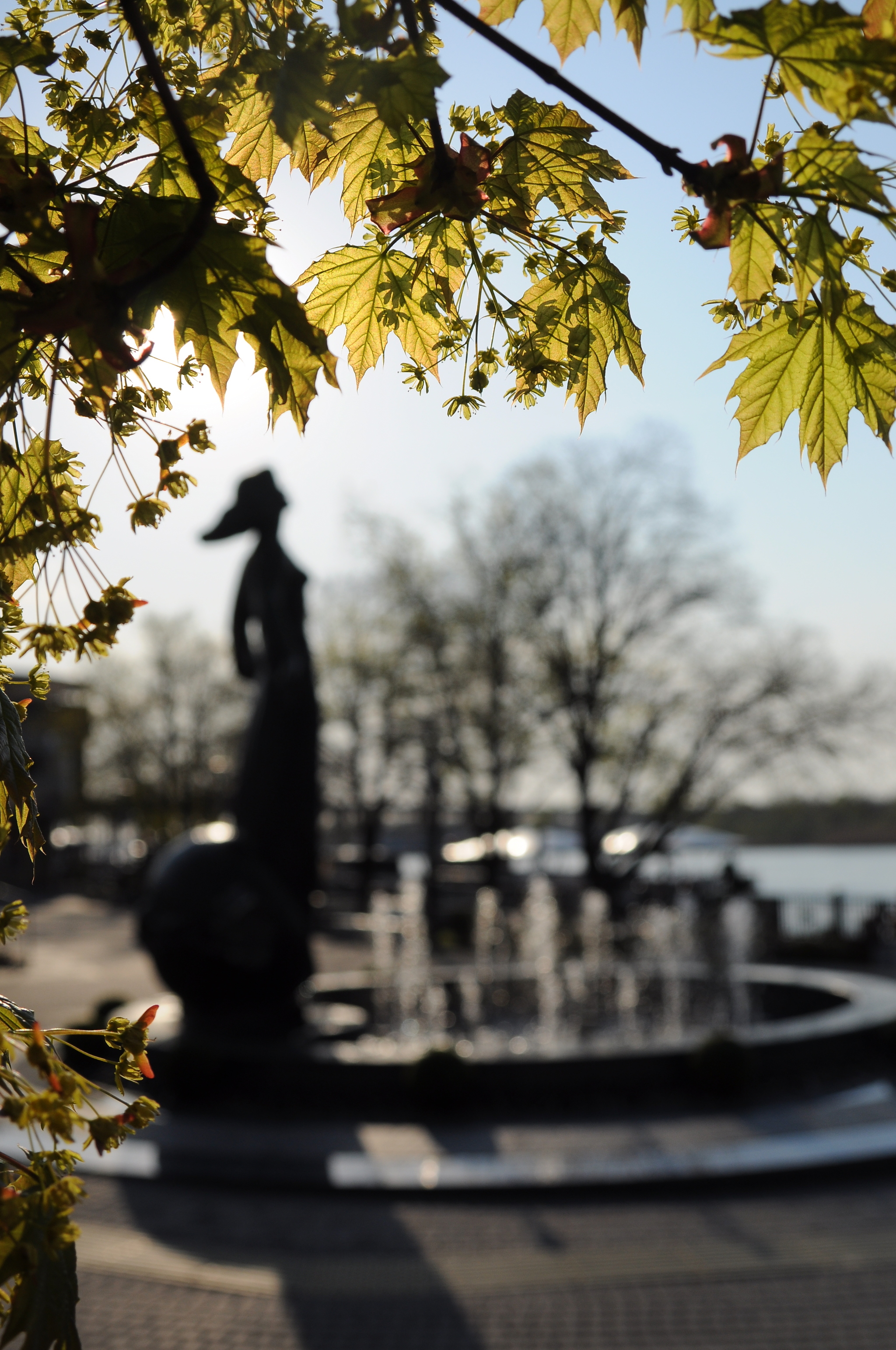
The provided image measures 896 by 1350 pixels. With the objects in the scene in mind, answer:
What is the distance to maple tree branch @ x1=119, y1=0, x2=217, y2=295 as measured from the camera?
1507 millimetres

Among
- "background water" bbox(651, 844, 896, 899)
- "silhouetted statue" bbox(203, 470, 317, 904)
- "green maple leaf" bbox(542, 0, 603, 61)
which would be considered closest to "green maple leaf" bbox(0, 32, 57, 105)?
"green maple leaf" bbox(542, 0, 603, 61)

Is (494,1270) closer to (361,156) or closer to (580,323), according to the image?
(580,323)

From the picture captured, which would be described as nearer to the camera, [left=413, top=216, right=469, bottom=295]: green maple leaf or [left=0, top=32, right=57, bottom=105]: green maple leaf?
[left=0, top=32, right=57, bottom=105]: green maple leaf

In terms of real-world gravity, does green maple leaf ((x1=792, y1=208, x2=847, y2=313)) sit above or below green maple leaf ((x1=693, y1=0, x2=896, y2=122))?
below

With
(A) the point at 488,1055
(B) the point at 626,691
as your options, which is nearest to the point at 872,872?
(B) the point at 626,691

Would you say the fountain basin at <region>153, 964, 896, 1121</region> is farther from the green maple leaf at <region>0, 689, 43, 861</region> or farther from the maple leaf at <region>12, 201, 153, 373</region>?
the maple leaf at <region>12, 201, 153, 373</region>

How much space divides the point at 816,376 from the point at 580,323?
433 mm

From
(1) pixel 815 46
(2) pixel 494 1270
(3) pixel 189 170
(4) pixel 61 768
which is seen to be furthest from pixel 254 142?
(4) pixel 61 768

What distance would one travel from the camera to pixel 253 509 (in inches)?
496

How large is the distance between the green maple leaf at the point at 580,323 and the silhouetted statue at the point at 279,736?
33.4 ft

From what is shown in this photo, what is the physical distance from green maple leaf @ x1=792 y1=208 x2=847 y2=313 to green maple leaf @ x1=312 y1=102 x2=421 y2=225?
710 millimetres

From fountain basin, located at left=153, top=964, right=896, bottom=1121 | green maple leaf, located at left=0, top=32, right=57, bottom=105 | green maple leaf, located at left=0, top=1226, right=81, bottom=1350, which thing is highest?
green maple leaf, located at left=0, top=32, right=57, bottom=105

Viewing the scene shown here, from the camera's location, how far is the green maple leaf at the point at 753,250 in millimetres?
1722

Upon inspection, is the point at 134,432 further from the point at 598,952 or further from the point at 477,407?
the point at 598,952
